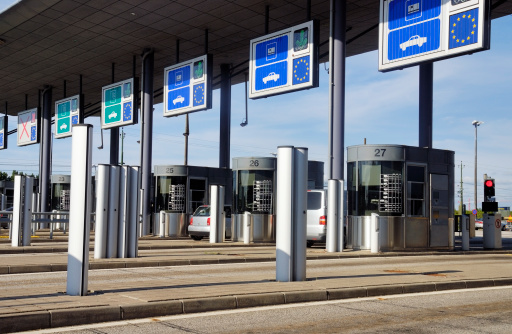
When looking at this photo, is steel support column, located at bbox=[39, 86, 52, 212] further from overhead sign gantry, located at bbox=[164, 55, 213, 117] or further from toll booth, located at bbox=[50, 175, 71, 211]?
overhead sign gantry, located at bbox=[164, 55, 213, 117]

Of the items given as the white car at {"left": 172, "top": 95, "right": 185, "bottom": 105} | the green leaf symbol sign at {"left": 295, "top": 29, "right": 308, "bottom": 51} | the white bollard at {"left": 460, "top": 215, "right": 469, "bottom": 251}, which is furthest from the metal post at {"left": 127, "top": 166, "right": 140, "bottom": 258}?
the white bollard at {"left": 460, "top": 215, "right": 469, "bottom": 251}

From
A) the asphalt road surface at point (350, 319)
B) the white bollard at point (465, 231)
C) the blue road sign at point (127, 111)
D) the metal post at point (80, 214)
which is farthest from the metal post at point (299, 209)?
the blue road sign at point (127, 111)

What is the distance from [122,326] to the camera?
7492 millimetres

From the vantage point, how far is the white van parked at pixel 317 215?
2214cm

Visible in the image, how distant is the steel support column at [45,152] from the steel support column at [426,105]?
21.1 meters

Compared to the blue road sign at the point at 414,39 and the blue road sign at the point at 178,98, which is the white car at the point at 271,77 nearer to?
the blue road sign at the point at 414,39

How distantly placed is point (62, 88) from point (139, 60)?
856cm

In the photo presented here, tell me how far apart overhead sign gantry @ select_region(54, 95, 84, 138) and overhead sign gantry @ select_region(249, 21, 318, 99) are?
12.6 metres

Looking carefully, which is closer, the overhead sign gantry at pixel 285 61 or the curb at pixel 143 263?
the curb at pixel 143 263

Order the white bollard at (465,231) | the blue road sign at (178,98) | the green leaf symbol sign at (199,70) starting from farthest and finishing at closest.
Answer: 1. the blue road sign at (178,98)
2. the green leaf symbol sign at (199,70)
3. the white bollard at (465,231)

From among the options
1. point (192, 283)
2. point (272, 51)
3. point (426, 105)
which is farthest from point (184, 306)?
point (426, 105)

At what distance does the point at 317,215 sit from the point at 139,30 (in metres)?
10.5

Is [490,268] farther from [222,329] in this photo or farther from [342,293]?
[222,329]

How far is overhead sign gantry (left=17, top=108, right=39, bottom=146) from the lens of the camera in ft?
119
